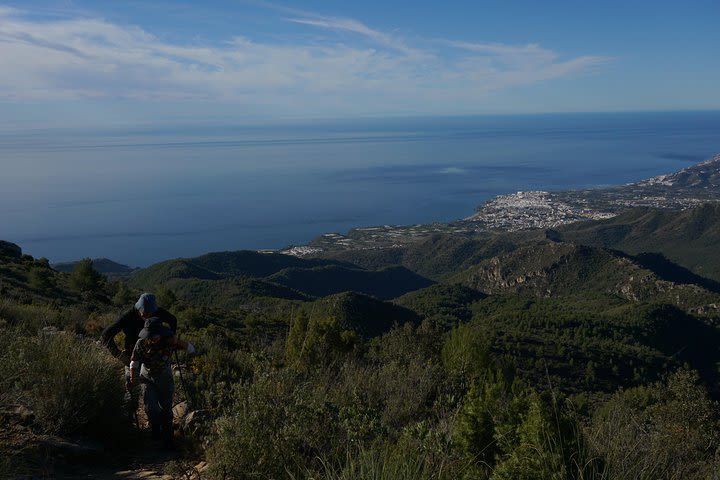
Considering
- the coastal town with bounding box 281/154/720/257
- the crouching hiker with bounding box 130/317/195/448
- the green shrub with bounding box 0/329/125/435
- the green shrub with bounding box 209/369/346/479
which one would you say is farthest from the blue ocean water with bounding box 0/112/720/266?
the green shrub with bounding box 209/369/346/479

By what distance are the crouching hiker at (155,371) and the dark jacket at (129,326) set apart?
0.22m

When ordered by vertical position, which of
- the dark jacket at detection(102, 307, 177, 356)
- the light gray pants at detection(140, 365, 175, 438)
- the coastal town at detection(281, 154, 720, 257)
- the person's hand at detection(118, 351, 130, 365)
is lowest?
the coastal town at detection(281, 154, 720, 257)

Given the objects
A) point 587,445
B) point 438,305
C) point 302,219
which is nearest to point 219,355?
point 587,445

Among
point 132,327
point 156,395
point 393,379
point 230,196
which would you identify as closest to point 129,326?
point 132,327

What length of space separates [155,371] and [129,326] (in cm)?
61

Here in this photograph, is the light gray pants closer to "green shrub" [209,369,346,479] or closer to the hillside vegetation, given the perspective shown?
the hillside vegetation

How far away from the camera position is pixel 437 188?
148 m

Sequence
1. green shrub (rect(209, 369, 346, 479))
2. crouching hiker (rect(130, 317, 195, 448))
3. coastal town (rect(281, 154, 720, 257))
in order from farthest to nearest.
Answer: coastal town (rect(281, 154, 720, 257)) → crouching hiker (rect(130, 317, 195, 448)) → green shrub (rect(209, 369, 346, 479))

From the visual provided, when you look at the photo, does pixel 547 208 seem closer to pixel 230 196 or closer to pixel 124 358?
pixel 230 196

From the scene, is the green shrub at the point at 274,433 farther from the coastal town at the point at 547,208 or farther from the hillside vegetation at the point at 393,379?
the coastal town at the point at 547,208

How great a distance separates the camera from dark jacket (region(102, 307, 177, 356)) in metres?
4.70

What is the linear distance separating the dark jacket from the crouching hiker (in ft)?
0.71

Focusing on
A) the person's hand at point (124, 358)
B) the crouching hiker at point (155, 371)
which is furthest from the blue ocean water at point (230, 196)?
the crouching hiker at point (155, 371)

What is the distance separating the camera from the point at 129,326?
4.80m
